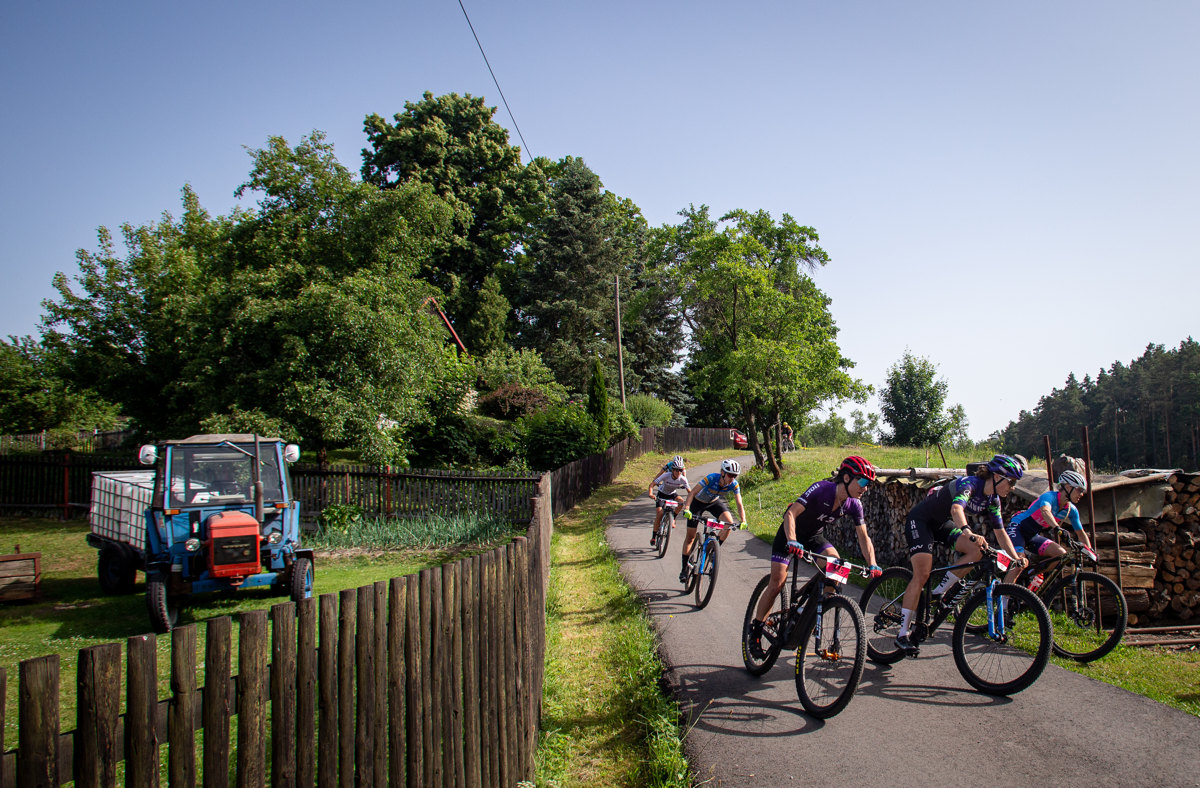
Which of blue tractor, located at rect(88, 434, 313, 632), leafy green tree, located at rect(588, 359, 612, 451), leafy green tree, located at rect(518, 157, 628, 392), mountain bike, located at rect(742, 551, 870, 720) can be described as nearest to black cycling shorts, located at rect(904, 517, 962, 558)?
mountain bike, located at rect(742, 551, 870, 720)

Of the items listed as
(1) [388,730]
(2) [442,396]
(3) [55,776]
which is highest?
(2) [442,396]

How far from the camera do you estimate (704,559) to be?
29.4 feet

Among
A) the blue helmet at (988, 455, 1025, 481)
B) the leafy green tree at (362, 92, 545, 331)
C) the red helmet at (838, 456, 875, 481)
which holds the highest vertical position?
the leafy green tree at (362, 92, 545, 331)

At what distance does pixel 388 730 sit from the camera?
329 cm

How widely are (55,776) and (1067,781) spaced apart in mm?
5210

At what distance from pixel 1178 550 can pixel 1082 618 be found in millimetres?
3709

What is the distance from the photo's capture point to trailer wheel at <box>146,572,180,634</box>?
8.69m

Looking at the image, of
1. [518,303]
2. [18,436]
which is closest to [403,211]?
[518,303]

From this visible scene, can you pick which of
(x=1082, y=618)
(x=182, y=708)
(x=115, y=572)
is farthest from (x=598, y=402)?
(x=182, y=708)

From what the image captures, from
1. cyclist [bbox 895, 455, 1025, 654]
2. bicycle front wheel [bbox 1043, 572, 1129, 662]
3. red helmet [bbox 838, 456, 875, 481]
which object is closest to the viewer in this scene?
red helmet [bbox 838, 456, 875, 481]

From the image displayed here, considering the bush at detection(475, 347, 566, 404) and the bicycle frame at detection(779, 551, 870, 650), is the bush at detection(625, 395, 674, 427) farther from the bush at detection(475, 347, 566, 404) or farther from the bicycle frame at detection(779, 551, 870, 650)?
the bicycle frame at detection(779, 551, 870, 650)

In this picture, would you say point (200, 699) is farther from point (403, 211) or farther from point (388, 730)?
point (403, 211)

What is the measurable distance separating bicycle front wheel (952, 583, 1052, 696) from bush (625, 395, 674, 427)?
32702mm

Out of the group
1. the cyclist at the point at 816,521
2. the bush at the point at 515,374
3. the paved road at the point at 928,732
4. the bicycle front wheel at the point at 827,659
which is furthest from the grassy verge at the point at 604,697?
the bush at the point at 515,374
